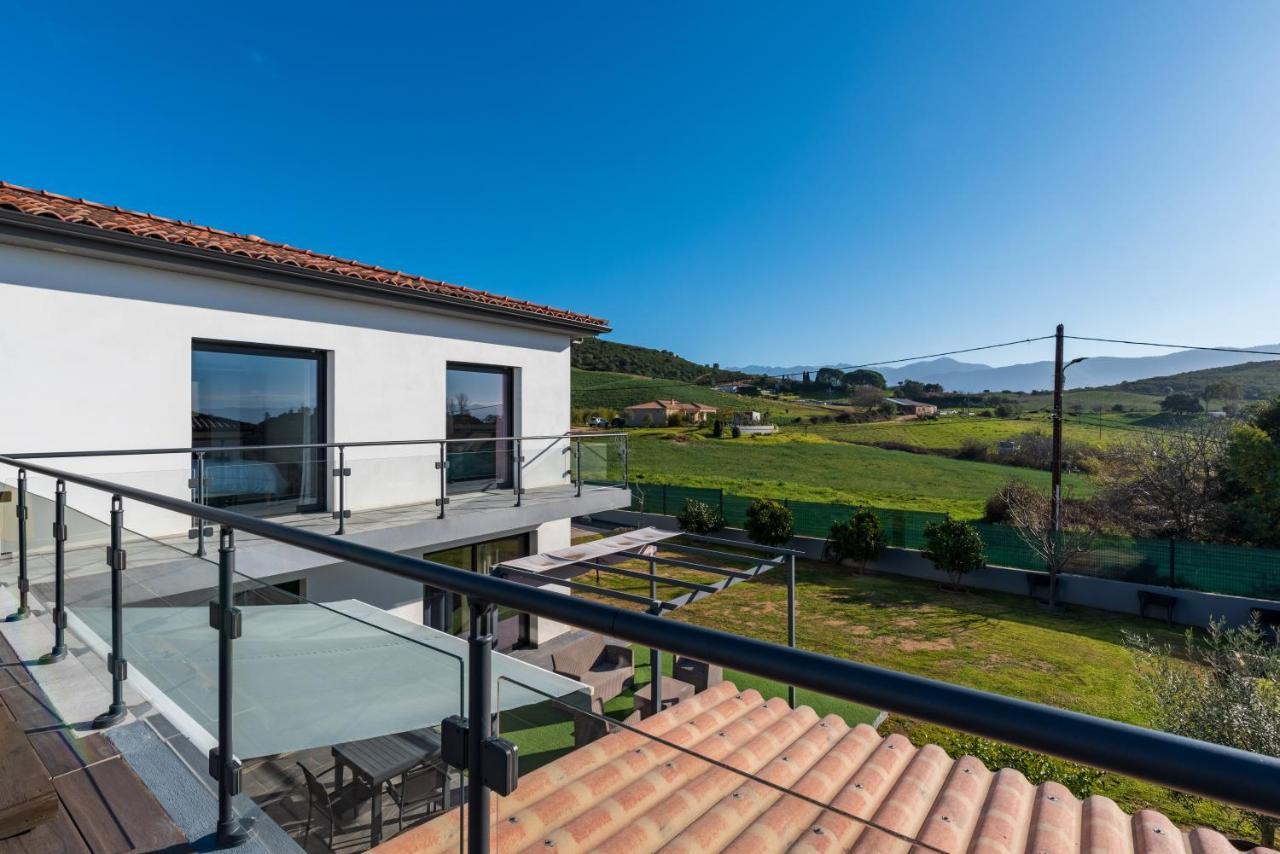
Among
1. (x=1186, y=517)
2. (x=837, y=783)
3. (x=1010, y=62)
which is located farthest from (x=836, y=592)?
(x=1010, y=62)

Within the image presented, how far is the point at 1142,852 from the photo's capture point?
10.2ft

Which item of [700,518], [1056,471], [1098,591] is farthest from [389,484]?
[1056,471]

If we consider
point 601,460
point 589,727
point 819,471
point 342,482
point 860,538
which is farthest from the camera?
point 819,471

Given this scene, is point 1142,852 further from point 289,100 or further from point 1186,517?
point 289,100

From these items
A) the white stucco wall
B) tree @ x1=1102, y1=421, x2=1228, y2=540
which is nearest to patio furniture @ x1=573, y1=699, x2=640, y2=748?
the white stucco wall

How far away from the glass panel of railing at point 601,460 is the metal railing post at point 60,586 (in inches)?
284

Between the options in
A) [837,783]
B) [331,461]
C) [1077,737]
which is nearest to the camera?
[1077,737]

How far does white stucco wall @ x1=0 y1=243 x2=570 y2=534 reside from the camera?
19.2ft

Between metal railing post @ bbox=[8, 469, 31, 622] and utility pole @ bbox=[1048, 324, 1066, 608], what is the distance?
16896 mm

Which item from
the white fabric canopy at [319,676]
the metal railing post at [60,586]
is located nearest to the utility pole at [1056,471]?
the white fabric canopy at [319,676]

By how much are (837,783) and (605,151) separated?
18.1 meters

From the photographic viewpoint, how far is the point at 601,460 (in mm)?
10766

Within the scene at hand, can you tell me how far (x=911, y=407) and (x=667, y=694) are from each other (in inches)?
1433

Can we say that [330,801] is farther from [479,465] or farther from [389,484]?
[479,465]
